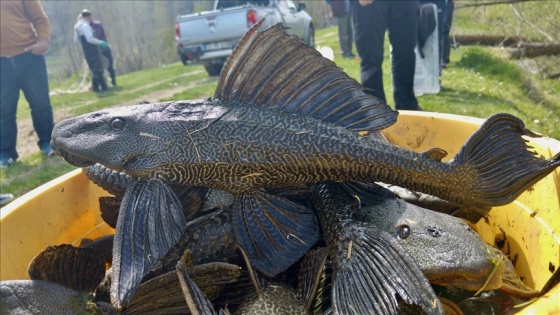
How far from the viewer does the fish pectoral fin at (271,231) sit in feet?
4.99

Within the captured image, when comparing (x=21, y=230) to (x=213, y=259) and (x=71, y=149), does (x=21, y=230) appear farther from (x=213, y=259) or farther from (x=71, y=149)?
(x=213, y=259)

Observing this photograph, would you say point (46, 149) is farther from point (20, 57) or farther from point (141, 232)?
point (141, 232)

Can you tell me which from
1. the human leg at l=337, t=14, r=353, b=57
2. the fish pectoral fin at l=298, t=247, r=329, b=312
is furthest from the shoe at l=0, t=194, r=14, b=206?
the human leg at l=337, t=14, r=353, b=57

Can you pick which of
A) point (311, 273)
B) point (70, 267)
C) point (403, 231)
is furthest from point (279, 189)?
point (70, 267)

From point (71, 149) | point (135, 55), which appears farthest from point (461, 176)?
point (135, 55)

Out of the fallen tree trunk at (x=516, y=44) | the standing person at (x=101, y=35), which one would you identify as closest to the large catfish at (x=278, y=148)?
the fallen tree trunk at (x=516, y=44)

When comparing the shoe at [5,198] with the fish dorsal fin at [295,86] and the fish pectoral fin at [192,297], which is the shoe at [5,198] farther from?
the fish pectoral fin at [192,297]

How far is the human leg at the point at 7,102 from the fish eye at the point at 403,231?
17.2 ft

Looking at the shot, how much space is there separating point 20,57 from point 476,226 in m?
5.23

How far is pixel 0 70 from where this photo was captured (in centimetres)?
539

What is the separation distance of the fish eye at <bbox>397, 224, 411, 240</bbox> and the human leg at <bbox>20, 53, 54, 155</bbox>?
5.25 metres

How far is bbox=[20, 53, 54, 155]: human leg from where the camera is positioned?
5.58 m

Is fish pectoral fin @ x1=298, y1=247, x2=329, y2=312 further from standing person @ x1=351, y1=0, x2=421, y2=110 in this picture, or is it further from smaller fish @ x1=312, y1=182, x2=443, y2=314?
standing person @ x1=351, y1=0, x2=421, y2=110

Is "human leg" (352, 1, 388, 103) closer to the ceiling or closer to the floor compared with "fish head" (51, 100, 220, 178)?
closer to the floor
